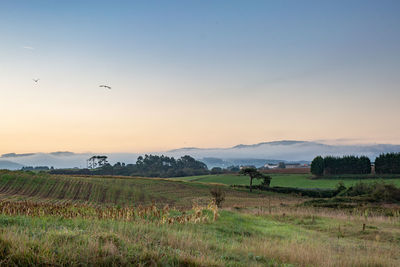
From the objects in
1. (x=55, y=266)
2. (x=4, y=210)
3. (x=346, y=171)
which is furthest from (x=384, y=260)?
(x=346, y=171)

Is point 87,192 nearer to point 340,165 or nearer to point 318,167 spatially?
point 318,167

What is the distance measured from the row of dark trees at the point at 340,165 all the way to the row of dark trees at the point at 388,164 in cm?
407

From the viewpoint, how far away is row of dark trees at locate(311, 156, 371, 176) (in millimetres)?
119438

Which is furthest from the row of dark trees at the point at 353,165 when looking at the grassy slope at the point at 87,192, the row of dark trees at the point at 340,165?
the grassy slope at the point at 87,192

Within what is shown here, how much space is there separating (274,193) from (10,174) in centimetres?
6226

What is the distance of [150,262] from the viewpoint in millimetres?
6703

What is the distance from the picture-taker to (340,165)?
125625 mm

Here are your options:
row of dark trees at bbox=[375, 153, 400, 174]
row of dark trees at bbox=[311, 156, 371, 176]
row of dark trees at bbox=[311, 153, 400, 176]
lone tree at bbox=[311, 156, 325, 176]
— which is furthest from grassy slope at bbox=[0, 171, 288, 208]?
row of dark trees at bbox=[375, 153, 400, 174]

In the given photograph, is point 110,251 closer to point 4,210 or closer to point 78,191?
point 4,210

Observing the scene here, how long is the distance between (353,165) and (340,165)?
17.0 feet

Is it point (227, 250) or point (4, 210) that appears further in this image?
point (4, 210)

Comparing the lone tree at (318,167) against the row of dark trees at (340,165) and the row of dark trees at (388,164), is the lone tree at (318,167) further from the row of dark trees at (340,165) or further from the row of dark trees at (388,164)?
the row of dark trees at (388,164)

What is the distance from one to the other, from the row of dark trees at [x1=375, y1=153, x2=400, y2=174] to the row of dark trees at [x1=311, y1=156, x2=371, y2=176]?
4070 millimetres

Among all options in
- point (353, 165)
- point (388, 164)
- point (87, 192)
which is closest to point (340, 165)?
point (353, 165)
